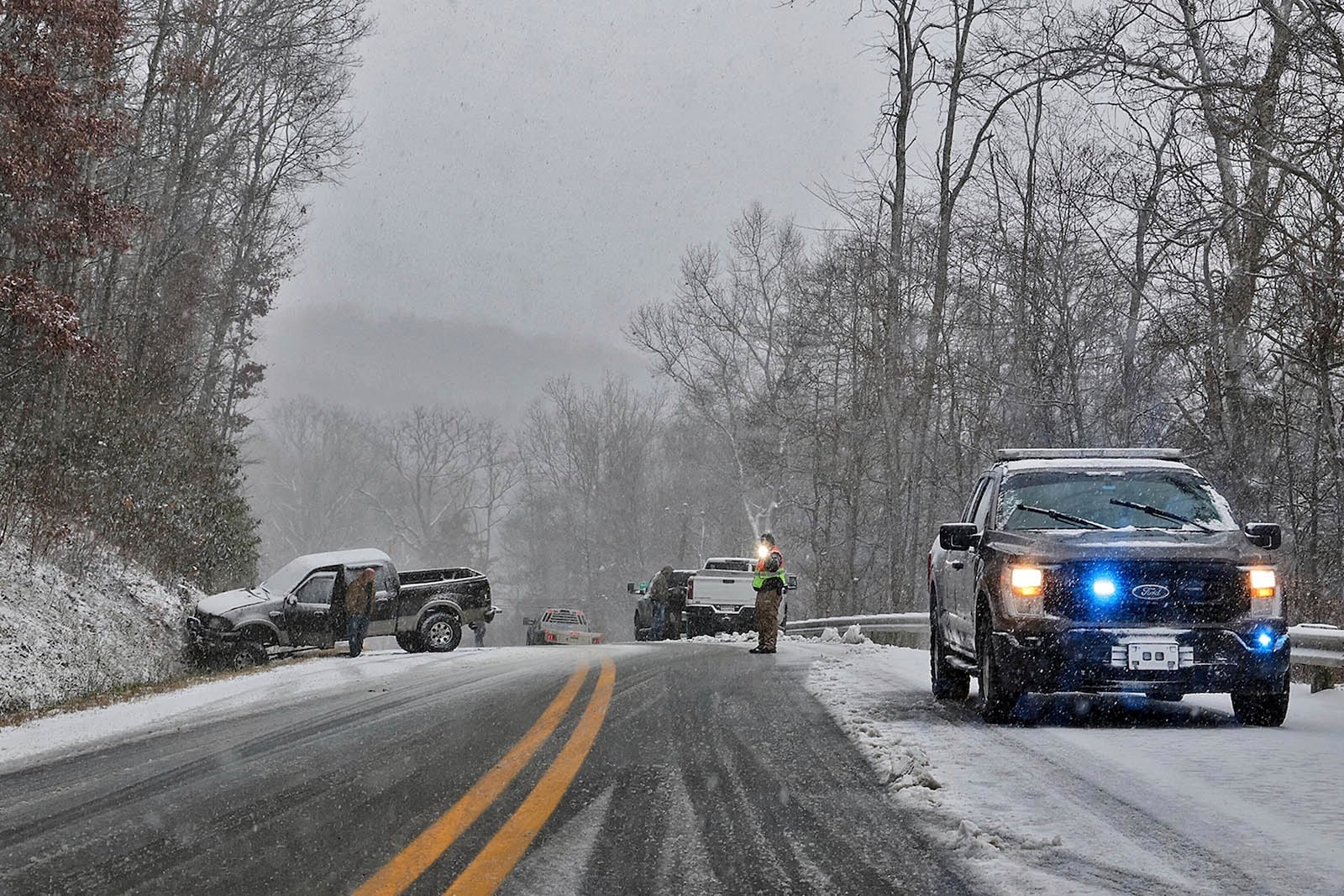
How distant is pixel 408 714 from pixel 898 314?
74.5 feet

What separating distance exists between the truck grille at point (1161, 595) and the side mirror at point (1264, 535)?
29 cm

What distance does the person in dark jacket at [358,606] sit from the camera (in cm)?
1862

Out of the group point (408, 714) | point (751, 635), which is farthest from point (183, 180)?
point (408, 714)

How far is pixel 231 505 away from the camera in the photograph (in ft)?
76.5

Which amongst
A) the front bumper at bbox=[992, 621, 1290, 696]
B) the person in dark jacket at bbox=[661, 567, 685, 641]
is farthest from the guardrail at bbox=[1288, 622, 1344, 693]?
the person in dark jacket at bbox=[661, 567, 685, 641]

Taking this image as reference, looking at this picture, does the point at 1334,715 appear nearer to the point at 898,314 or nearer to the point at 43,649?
the point at 43,649

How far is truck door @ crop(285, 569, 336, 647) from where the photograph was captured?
60.5 ft

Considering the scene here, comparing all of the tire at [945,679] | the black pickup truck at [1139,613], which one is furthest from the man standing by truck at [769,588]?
the black pickup truck at [1139,613]

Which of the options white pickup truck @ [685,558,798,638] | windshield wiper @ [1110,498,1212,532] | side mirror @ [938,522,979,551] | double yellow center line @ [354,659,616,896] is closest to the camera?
double yellow center line @ [354,659,616,896]

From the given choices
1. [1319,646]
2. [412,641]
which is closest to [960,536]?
Answer: [1319,646]

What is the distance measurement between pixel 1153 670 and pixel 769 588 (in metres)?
8.55

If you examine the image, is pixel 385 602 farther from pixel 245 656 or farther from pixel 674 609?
pixel 674 609

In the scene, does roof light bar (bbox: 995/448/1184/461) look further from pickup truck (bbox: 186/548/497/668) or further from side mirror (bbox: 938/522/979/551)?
pickup truck (bbox: 186/548/497/668)

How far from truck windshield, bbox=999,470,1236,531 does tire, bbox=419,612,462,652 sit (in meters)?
13.9
